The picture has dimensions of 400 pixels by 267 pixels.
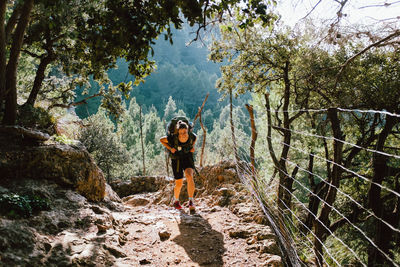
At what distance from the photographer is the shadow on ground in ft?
9.56

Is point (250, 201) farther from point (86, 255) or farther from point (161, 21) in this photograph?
point (161, 21)

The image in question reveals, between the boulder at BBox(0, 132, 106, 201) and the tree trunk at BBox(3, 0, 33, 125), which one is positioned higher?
the tree trunk at BBox(3, 0, 33, 125)

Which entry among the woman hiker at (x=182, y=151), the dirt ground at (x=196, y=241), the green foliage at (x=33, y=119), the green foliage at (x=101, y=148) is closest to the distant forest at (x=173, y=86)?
the green foliage at (x=101, y=148)

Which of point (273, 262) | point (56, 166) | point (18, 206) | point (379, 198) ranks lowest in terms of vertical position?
point (379, 198)

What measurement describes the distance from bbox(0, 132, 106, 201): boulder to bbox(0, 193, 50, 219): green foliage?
733 millimetres

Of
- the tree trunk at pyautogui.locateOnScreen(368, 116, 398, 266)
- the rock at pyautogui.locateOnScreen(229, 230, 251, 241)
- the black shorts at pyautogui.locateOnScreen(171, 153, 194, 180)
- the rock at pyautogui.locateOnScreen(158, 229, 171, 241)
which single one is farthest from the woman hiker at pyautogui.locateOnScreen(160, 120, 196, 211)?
the tree trunk at pyautogui.locateOnScreen(368, 116, 398, 266)

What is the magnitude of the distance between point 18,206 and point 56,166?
138cm

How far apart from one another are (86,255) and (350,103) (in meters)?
6.04

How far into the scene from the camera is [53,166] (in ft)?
12.7

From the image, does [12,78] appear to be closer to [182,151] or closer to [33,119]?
[33,119]

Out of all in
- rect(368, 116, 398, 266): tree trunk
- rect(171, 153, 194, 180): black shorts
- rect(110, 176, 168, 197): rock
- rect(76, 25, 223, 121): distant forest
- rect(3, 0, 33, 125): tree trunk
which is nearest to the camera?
rect(3, 0, 33, 125): tree trunk

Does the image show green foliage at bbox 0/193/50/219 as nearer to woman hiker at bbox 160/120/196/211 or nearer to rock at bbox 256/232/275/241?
woman hiker at bbox 160/120/196/211

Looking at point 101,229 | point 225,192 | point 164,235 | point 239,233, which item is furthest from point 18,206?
point 225,192

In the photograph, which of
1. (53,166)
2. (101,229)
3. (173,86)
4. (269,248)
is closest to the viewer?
(269,248)
